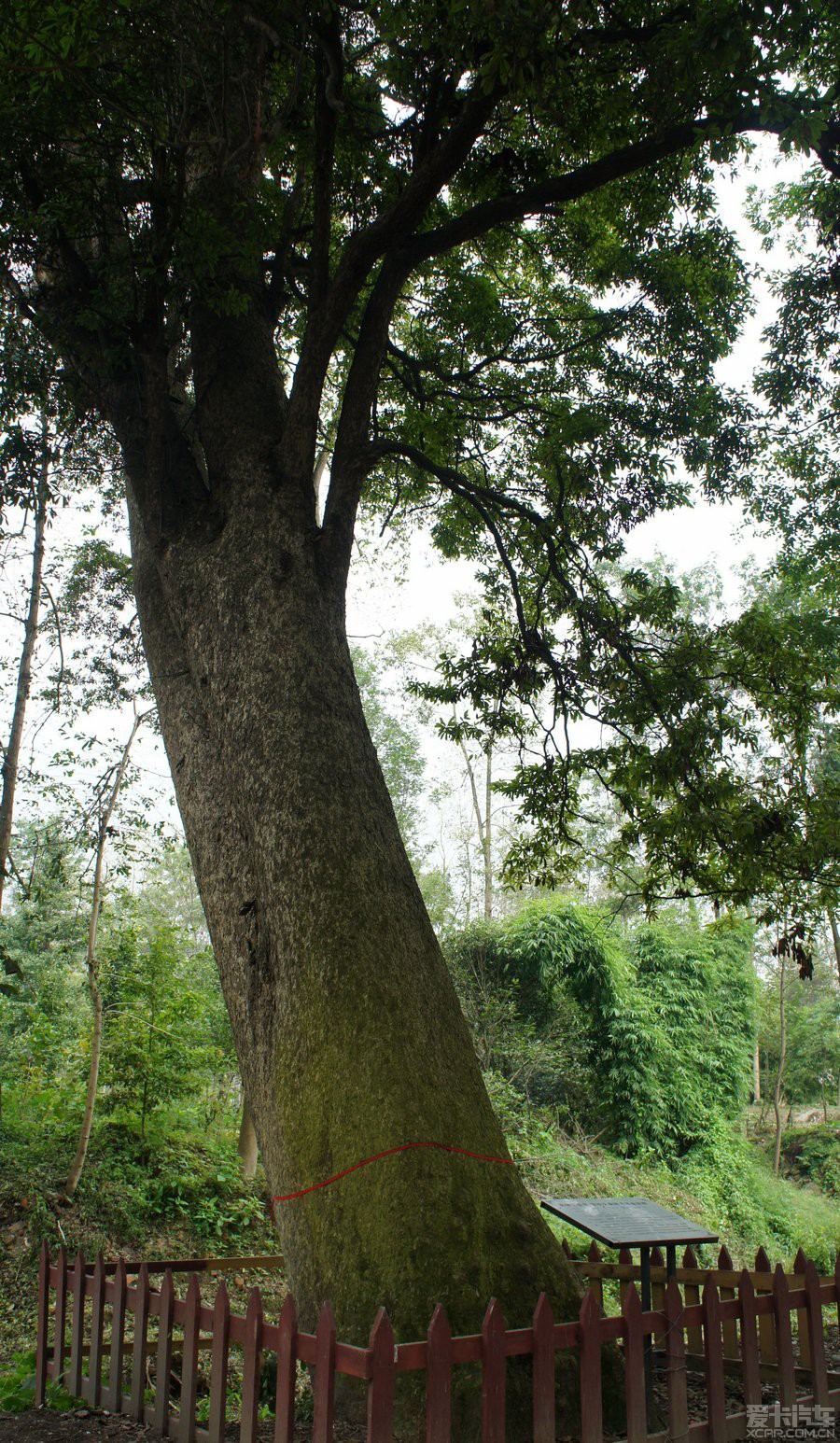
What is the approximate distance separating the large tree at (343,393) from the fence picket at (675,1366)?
0.40 meters

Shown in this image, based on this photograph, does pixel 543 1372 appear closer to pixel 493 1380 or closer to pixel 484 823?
pixel 493 1380

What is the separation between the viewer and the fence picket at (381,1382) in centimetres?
244

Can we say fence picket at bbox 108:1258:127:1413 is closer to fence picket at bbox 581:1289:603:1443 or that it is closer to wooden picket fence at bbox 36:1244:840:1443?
wooden picket fence at bbox 36:1244:840:1443

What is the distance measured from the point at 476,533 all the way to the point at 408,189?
4812 mm

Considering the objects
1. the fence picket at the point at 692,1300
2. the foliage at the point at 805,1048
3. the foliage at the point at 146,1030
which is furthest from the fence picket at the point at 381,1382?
the foliage at the point at 805,1048

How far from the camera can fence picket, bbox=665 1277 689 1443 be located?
314 centimetres

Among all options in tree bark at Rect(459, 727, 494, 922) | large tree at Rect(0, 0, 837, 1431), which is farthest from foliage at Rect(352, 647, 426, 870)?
large tree at Rect(0, 0, 837, 1431)

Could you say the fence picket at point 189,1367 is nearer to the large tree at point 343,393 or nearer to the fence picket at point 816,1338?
the large tree at point 343,393

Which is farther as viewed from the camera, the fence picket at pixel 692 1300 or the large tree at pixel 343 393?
the fence picket at pixel 692 1300

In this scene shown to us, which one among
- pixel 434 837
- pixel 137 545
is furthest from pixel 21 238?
pixel 434 837

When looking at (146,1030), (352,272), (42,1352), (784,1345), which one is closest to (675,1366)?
(784,1345)

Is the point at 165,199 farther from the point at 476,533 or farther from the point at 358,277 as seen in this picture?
the point at 476,533

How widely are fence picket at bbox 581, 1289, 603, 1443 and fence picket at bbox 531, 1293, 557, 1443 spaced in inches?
6.7

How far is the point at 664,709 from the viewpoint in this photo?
6340 mm
